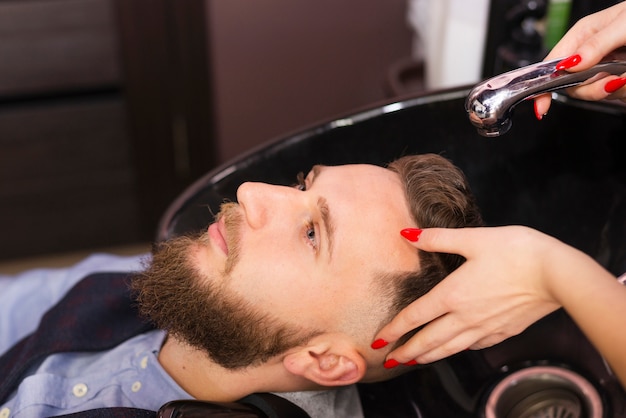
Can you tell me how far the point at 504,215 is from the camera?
118 centimetres

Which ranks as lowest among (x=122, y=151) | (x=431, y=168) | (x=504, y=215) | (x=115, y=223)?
(x=115, y=223)

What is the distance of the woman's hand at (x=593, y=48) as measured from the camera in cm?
90

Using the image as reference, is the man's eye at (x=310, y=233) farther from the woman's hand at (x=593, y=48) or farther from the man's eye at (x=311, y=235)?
the woman's hand at (x=593, y=48)

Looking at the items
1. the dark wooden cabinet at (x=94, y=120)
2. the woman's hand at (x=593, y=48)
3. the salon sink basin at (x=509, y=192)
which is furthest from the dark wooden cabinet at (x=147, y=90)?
the woman's hand at (x=593, y=48)

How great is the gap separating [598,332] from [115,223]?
186cm

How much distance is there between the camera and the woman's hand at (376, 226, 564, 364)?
33.6 inches

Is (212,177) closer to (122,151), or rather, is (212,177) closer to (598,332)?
(598,332)

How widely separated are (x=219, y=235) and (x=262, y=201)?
81 millimetres

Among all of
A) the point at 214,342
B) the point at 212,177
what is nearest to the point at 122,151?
the point at 212,177

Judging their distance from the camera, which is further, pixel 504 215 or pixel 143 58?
pixel 143 58

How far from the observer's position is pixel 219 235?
1.06 metres

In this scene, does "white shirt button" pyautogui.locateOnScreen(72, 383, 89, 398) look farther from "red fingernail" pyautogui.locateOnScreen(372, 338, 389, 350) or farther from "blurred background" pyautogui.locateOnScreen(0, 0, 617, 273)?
"blurred background" pyautogui.locateOnScreen(0, 0, 617, 273)

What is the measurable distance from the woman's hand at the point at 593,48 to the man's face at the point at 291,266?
10.4 inches

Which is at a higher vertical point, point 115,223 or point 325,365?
point 325,365
